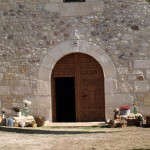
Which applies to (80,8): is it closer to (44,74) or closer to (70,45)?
(70,45)

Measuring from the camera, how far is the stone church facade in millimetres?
10961

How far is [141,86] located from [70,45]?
88.1 inches

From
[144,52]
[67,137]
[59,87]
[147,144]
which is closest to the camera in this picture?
[147,144]

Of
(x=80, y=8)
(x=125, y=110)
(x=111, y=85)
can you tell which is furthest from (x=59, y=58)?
(x=125, y=110)

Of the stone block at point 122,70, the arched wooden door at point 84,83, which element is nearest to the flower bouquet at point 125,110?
the arched wooden door at point 84,83

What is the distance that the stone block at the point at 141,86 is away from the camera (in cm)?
1092

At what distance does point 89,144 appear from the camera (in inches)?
295

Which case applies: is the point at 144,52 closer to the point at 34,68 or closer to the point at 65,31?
the point at 65,31

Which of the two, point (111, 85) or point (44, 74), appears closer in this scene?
point (111, 85)

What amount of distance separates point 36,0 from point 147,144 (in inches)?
223

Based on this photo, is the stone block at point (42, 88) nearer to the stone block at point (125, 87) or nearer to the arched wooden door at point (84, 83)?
the arched wooden door at point (84, 83)

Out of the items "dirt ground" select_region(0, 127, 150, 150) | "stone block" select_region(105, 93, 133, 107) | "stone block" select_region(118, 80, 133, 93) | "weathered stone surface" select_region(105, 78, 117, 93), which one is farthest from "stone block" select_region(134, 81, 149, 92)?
"dirt ground" select_region(0, 127, 150, 150)

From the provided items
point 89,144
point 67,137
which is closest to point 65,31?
point 67,137

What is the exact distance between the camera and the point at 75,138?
8320mm
